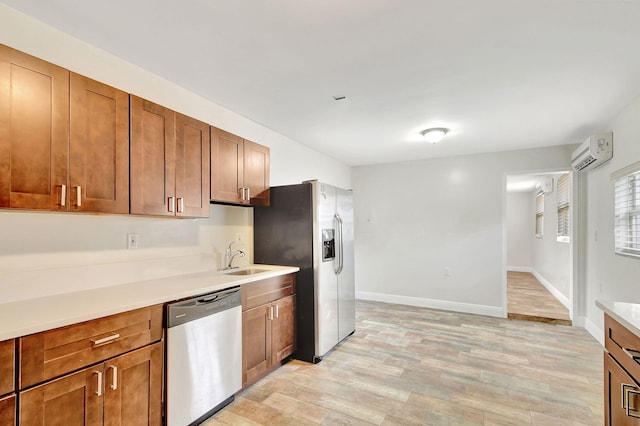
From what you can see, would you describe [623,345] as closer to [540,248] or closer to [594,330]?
[594,330]

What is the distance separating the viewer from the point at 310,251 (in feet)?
Answer: 10.3

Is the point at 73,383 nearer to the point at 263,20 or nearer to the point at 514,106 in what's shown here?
the point at 263,20

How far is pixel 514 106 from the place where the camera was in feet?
9.86

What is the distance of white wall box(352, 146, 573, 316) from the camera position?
186 inches

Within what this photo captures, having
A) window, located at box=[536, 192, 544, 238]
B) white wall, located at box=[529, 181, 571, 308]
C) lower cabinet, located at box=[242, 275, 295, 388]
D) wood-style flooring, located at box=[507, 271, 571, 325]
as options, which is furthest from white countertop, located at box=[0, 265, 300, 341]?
window, located at box=[536, 192, 544, 238]

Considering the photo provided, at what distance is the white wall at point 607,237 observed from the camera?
112 inches

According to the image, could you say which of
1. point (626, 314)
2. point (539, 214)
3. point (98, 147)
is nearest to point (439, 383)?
point (626, 314)

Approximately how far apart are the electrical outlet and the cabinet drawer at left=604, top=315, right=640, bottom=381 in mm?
2884

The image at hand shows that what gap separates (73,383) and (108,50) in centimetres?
203

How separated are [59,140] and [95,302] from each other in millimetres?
906

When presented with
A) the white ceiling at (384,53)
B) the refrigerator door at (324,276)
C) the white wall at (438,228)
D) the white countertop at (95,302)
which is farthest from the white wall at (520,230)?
the white countertop at (95,302)

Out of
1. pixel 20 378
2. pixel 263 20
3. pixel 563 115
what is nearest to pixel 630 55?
pixel 563 115

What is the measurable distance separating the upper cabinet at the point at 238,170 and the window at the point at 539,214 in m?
7.12

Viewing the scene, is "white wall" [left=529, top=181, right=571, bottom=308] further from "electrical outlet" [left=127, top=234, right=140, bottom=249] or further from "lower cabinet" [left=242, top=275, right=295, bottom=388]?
"electrical outlet" [left=127, top=234, right=140, bottom=249]
